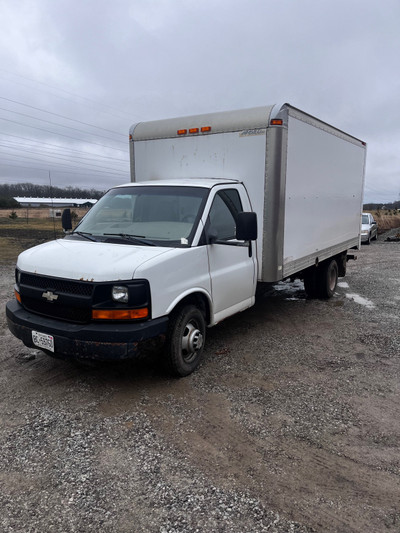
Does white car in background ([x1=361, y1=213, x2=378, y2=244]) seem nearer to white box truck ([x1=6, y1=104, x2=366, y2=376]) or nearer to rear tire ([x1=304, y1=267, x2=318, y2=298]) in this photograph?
rear tire ([x1=304, y1=267, x2=318, y2=298])

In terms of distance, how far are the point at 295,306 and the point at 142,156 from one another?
4.03m

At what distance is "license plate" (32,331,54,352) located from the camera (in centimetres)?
405

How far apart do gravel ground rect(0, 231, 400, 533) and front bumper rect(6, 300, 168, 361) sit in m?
0.46

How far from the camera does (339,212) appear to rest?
324 inches

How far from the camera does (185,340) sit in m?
4.58

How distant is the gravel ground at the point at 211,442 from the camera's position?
8.98 feet

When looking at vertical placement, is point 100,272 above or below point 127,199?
below

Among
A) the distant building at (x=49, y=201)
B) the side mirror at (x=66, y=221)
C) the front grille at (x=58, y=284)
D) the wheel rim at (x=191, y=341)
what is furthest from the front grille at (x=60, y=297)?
the distant building at (x=49, y=201)

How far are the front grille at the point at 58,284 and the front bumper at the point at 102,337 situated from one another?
32 centimetres

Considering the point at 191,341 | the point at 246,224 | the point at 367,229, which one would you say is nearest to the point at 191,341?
the point at 191,341

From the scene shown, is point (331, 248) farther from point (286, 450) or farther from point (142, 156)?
point (286, 450)

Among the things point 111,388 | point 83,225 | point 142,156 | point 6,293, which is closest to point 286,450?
point 111,388

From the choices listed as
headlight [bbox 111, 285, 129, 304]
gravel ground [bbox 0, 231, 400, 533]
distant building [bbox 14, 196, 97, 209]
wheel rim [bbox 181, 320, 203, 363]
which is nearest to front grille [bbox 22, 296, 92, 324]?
headlight [bbox 111, 285, 129, 304]

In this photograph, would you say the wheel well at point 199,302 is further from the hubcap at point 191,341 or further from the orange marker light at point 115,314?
the orange marker light at point 115,314
